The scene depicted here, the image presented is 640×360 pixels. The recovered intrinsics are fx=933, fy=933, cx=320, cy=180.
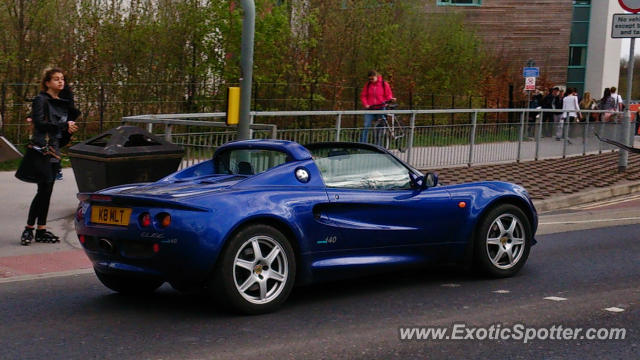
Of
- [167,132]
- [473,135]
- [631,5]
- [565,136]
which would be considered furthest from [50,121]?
[565,136]

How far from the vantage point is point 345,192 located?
24.0ft

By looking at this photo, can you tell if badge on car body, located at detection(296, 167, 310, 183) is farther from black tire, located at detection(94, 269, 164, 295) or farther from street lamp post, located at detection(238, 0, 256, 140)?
street lamp post, located at detection(238, 0, 256, 140)

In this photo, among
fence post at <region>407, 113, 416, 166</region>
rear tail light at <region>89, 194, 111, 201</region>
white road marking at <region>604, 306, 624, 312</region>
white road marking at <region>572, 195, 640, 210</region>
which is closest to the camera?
rear tail light at <region>89, 194, 111, 201</region>

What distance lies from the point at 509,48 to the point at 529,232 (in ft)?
137

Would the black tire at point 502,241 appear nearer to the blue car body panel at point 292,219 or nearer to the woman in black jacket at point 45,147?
the blue car body panel at point 292,219

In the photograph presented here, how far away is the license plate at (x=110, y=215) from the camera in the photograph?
259 inches

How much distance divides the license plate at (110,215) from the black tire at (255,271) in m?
0.77

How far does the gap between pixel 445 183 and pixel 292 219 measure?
338 inches

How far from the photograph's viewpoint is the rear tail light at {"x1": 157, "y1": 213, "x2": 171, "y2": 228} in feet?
20.8

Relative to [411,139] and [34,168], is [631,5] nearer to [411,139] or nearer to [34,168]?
[411,139]

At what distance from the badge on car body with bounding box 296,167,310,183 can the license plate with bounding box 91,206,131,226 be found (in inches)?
53.1

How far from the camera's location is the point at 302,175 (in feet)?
23.6

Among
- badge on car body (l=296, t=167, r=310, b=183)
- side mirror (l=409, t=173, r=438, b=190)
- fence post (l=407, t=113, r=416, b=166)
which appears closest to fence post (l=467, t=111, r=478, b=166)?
fence post (l=407, t=113, r=416, b=166)

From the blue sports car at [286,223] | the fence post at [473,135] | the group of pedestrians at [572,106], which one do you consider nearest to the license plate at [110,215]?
the blue sports car at [286,223]
